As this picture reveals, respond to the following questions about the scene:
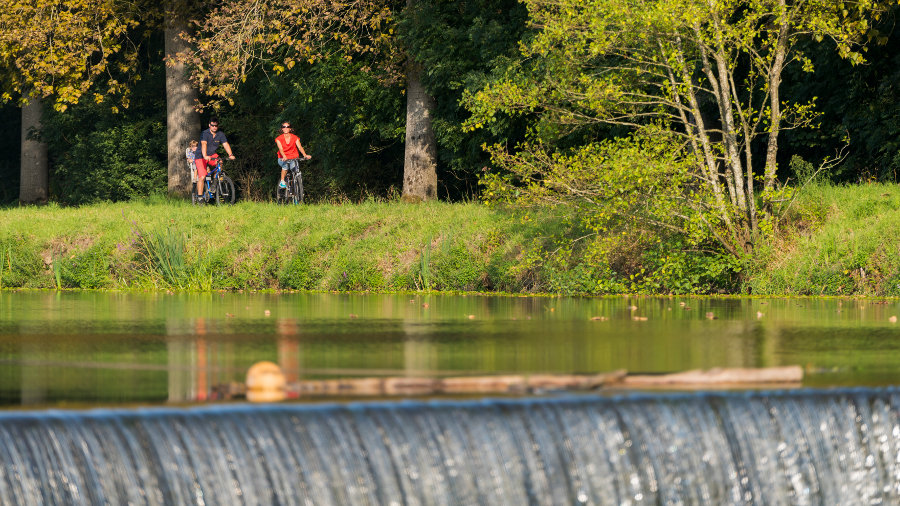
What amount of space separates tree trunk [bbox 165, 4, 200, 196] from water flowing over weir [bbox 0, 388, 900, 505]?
23.8m

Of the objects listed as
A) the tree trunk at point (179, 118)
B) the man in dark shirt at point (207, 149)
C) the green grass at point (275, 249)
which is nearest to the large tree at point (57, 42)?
the tree trunk at point (179, 118)

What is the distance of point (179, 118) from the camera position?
100 feet

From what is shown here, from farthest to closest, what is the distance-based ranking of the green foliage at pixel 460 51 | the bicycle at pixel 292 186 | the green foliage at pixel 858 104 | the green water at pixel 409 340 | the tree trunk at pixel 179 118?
1. the tree trunk at pixel 179 118
2. the bicycle at pixel 292 186
3. the green foliage at pixel 460 51
4. the green foliage at pixel 858 104
5. the green water at pixel 409 340

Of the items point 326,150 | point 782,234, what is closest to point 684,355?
point 782,234

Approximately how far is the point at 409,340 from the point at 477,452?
433cm

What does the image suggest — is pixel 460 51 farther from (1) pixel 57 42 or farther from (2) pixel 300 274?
(1) pixel 57 42

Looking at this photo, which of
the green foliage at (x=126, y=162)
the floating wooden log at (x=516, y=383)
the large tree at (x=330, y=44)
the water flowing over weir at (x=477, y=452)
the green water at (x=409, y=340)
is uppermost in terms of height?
the large tree at (x=330, y=44)

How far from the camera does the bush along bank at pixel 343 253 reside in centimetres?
1759

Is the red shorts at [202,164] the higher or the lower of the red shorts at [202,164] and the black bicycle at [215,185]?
the higher

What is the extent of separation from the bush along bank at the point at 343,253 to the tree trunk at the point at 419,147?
302 cm

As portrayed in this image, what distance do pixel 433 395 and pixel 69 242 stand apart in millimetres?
15485

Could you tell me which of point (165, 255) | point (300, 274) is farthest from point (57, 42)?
point (300, 274)

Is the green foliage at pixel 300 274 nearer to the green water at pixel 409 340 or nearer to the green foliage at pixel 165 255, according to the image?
the green foliage at pixel 165 255

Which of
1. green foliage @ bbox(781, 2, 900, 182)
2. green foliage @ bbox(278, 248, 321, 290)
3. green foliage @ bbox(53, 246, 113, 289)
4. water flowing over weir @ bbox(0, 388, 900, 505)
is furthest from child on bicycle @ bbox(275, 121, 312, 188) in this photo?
water flowing over weir @ bbox(0, 388, 900, 505)
